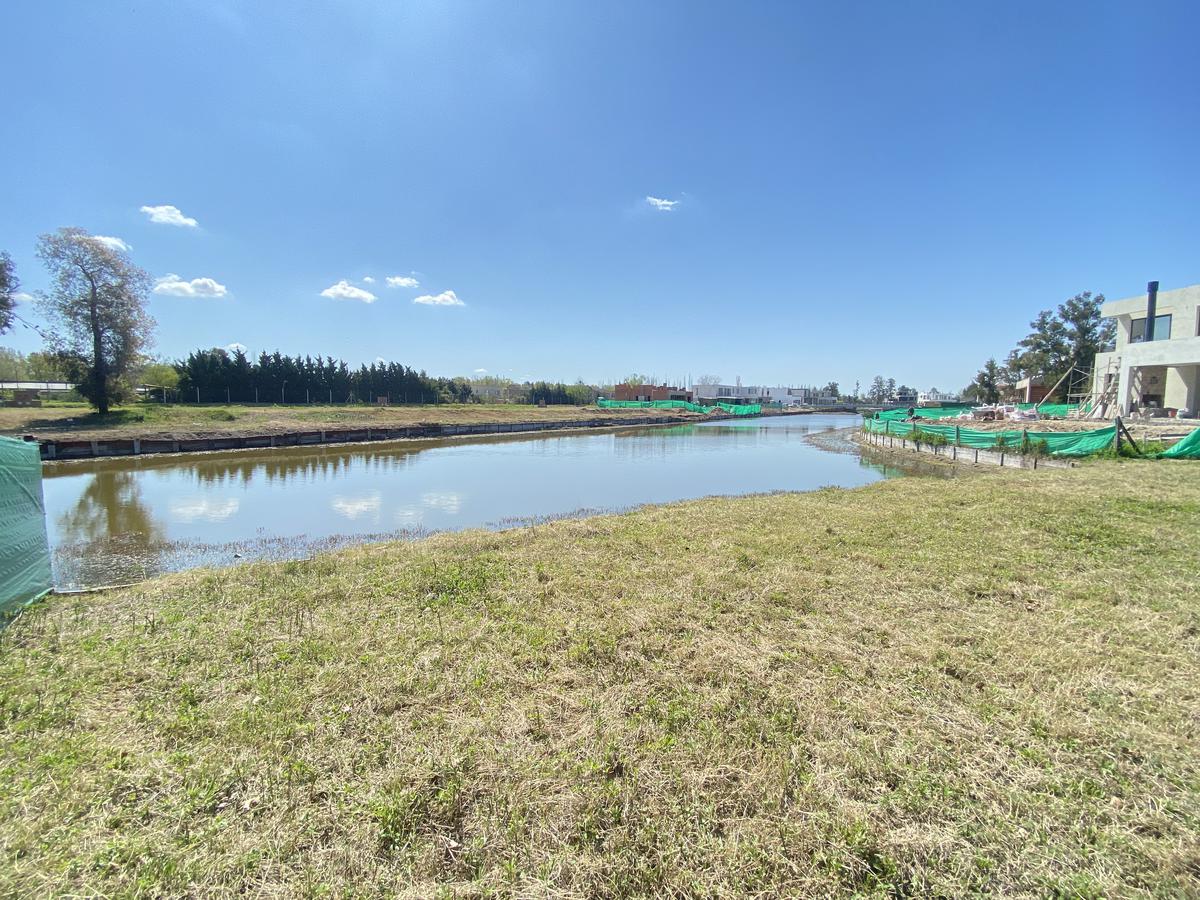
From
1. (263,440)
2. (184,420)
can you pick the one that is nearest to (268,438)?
(263,440)

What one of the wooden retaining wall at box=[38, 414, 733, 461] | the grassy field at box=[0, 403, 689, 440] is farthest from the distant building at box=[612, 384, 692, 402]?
the grassy field at box=[0, 403, 689, 440]

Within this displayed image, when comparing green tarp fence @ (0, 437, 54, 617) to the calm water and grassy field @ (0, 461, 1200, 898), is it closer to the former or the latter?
grassy field @ (0, 461, 1200, 898)

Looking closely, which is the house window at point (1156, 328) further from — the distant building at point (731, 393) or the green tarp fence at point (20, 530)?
the distant building at point (731, 393)

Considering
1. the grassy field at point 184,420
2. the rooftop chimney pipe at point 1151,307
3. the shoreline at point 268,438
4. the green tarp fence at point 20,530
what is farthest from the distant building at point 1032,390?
the green tarp fence at point 20,530

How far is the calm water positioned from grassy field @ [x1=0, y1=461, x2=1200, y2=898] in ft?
13.7

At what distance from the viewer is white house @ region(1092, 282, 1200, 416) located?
70.2 ft

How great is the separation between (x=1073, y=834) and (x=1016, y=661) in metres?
1.76

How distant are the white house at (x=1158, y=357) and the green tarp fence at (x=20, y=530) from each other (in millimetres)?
34551

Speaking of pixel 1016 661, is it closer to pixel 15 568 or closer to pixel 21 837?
pixel 21 837

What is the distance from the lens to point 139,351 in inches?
1019

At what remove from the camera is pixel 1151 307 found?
24609mm

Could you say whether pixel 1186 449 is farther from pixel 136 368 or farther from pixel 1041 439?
pixel 136 368

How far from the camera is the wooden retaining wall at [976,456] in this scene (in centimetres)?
1582

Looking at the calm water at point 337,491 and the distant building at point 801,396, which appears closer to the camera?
the calm water at point 337,491
